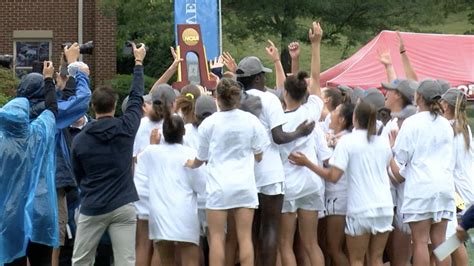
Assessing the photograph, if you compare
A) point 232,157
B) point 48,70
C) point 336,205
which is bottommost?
point 336,205

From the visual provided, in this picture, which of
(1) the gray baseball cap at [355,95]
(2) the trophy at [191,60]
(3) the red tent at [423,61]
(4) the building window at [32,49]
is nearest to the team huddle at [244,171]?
(1) the gray baseball cap at [355,95]

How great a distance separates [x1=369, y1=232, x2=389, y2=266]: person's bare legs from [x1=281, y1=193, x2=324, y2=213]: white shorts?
1.99ft

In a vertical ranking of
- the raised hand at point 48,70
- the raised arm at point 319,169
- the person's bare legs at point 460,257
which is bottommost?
the person's bare legs at point 460,257

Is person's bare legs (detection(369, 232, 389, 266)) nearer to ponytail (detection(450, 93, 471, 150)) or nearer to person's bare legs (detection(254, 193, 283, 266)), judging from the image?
person's bare legs (detection(254, 193, 283, 266))

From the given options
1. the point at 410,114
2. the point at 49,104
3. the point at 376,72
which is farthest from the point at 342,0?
the point at 49,104

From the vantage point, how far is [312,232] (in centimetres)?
1016

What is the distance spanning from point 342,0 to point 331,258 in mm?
18809

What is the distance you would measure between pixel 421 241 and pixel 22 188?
3802 mm

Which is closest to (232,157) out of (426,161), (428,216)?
(426,161)

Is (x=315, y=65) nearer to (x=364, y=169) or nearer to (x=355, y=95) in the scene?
(x=355, y=95)

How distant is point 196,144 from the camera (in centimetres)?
1005

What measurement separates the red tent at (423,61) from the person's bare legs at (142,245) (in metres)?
6.84

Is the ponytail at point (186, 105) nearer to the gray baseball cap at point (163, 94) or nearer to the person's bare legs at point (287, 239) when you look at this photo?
the gray baseball cap at point (163, 94)

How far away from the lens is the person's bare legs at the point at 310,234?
33.1 ft
